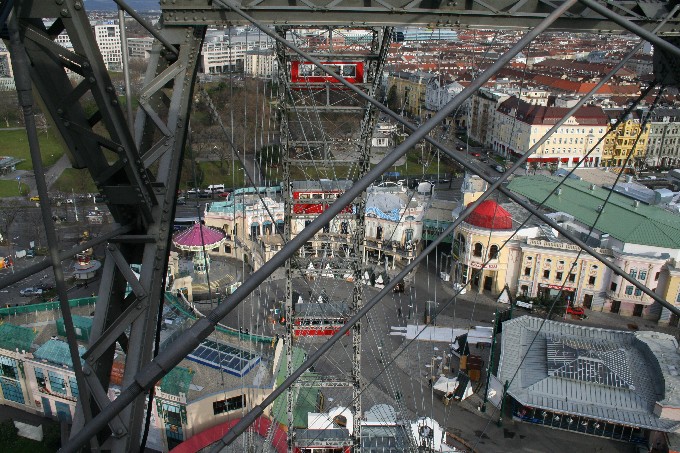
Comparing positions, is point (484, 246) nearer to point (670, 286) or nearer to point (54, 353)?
point (670, 286)

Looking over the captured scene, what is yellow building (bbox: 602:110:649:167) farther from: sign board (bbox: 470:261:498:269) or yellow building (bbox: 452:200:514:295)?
sign board (bbox: 470:261:498:269)

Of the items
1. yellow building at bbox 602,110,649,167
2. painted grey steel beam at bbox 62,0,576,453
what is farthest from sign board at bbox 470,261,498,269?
painted grey steel beam at bbox 62,0,576,453

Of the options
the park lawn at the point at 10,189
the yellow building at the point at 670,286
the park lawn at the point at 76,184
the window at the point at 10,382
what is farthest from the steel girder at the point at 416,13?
the park lawn at the point at 10,189

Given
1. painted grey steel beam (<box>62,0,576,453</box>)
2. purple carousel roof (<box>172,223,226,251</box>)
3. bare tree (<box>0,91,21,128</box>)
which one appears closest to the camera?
painted grey steel beam (<box>62,0,576,453</box>)

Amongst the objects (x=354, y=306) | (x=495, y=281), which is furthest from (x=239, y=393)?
(x=495, y=281)

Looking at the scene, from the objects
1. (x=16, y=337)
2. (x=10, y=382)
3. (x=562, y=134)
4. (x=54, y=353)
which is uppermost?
(x=562, y=134)

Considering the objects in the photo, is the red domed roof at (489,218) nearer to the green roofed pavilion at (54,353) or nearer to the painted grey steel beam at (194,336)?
the green roofed pavilion at (54,353)

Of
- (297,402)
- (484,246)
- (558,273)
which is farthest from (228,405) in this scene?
(558,273)

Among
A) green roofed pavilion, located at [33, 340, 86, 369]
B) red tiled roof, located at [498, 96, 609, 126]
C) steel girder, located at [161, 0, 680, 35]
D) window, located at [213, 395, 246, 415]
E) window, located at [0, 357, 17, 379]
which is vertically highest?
steel girder, located at [161, 0, 680, 35]
